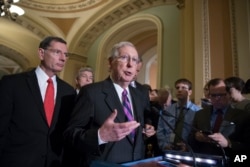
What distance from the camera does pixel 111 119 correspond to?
993mm

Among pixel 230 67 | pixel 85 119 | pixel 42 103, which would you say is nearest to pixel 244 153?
pixel 85 119

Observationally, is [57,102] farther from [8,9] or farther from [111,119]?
[8,9]

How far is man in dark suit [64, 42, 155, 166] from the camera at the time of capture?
3.38ft

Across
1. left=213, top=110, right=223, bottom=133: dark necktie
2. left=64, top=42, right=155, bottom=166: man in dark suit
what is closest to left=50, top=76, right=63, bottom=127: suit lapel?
left=64, top=42, right=155, bottom=166: man in dark suit

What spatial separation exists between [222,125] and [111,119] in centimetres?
119

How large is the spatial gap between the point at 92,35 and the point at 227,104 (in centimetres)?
725

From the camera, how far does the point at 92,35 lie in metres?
8.84

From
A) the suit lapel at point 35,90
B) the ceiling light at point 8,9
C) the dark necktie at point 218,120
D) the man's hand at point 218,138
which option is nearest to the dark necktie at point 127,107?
the man's hand at point 218,138

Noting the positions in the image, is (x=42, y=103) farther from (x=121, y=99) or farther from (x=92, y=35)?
(x=92, y=35)

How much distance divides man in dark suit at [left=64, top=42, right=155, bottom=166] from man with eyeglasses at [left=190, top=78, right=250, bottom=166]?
0.55m

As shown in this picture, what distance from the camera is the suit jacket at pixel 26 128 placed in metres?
1.48

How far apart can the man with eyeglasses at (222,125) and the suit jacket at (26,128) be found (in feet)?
2.94

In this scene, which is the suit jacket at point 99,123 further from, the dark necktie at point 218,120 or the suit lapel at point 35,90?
the dark necktie at point 218,120

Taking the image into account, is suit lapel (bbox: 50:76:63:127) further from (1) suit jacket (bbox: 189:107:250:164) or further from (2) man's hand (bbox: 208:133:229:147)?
(1) suit jacket (bbox: 189:107:250:164)
